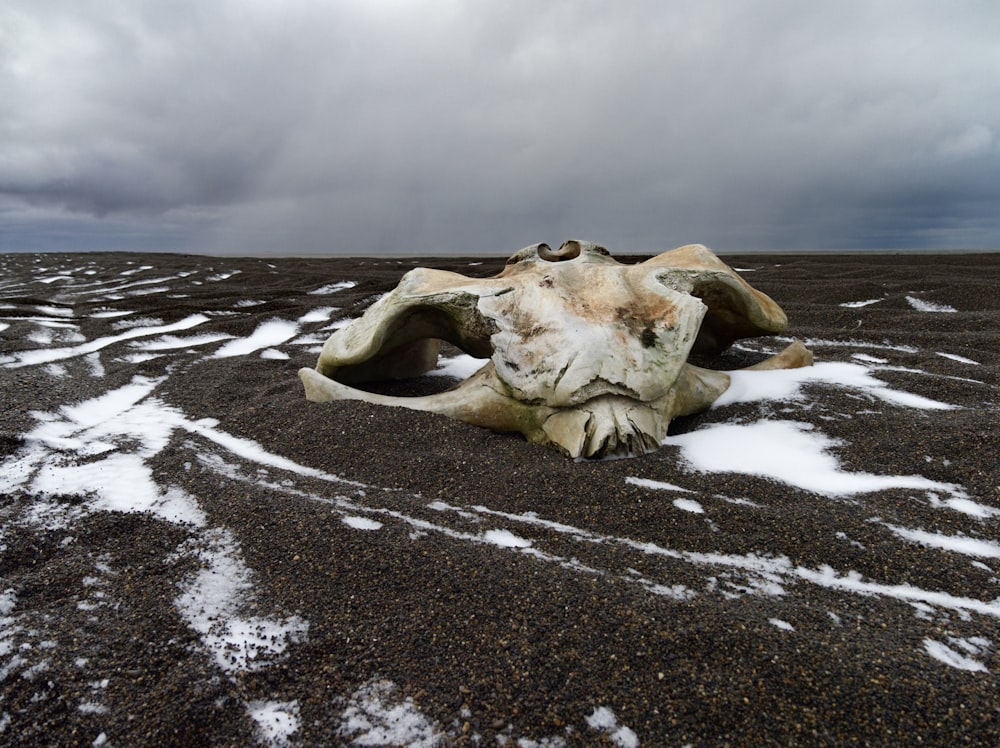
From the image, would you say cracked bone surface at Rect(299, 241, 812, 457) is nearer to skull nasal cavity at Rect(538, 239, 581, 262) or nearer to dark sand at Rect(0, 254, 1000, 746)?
skull nasal cavity at Rect(538, 239, 581, 262)

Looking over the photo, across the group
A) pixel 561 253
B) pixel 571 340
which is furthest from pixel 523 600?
pixel 561 253

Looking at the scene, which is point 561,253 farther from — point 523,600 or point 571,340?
point 523,600

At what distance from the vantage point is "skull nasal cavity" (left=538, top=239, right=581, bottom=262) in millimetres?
3865

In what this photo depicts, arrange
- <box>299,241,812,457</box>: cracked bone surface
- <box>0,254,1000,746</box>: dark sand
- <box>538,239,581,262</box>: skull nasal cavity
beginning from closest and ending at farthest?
<box>0,254,1000,746</box>: dark sand → <box>299,241,812,457</box>: cracked bone surface → <box>538,239,581,262</box>: skull nasal cavity

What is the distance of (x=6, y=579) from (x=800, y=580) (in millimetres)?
2465

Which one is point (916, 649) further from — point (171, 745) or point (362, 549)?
point (171, 745)

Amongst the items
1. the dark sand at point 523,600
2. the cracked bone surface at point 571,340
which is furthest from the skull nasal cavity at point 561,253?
the dark sand at point 523,600

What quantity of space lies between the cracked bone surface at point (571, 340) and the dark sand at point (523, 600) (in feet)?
0.63

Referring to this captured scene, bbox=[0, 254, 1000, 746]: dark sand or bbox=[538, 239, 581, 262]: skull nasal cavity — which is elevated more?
bbox=[538, 239, 581, 262]: skull nasal cavity

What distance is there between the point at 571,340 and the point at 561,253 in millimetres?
1145

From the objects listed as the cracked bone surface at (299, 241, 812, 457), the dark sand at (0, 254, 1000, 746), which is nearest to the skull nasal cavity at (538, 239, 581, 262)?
the cracked bone surface at (299, 241, 812, 457)

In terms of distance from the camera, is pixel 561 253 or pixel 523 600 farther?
pixel 561 253

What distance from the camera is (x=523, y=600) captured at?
64.8 inches

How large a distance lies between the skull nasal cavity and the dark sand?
1427 millimetres
